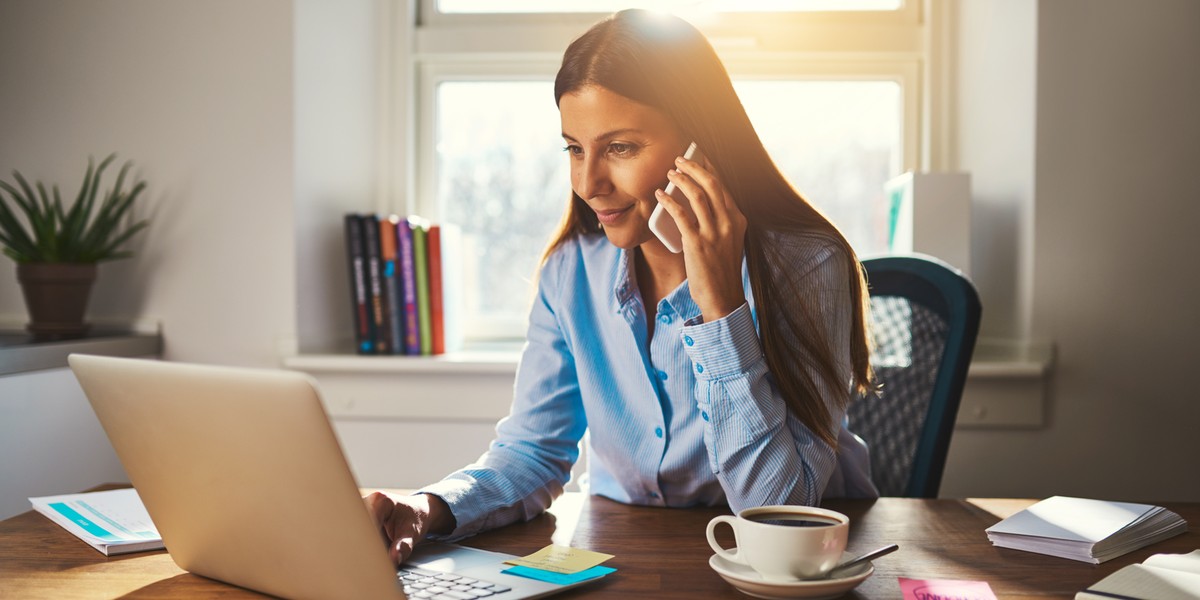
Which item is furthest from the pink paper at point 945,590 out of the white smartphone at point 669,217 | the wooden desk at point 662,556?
the white smartphone at point 669,217

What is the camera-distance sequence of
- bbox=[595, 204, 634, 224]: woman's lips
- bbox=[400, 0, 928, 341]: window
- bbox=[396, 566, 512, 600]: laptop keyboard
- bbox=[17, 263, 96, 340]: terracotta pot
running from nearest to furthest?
bbox=[396, 566, 512, 600]: laptop keyboard < bbox=[595, 204, 634, 224]: woman's lips < bbox=[17, 263, 96, 340]: terracotta pot < bbox=[400, 0, 928, 341]: window

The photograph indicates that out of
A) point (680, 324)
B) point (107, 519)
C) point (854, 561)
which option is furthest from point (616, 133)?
point (107, 519)

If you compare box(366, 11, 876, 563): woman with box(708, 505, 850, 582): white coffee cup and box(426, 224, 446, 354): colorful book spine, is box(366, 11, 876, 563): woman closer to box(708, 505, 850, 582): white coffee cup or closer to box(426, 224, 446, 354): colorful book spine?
box(708, 505, 850, 582): white coffee cup

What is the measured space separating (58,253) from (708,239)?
1640mm

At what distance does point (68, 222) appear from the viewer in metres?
2.16

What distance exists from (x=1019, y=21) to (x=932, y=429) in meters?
1.15

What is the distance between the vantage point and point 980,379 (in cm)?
216

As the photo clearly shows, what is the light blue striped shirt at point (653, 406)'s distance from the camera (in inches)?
45.9

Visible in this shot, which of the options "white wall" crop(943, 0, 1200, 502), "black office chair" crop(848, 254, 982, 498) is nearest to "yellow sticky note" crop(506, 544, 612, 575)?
"black office chair" crop(848, 254, 982, 498)

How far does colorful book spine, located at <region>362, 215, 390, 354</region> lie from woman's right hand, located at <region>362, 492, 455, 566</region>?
51.6 inches

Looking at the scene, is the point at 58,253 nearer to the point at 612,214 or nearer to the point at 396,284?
the point at 396,284

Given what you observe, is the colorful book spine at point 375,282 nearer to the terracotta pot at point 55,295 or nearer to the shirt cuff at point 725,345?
the terracotta pot at point 55,295

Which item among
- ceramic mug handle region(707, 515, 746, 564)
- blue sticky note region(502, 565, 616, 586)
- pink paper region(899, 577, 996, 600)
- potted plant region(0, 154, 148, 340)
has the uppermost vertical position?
potted plant region(0, 154, 148, 340)

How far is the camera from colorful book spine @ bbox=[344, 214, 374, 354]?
2.29 m
